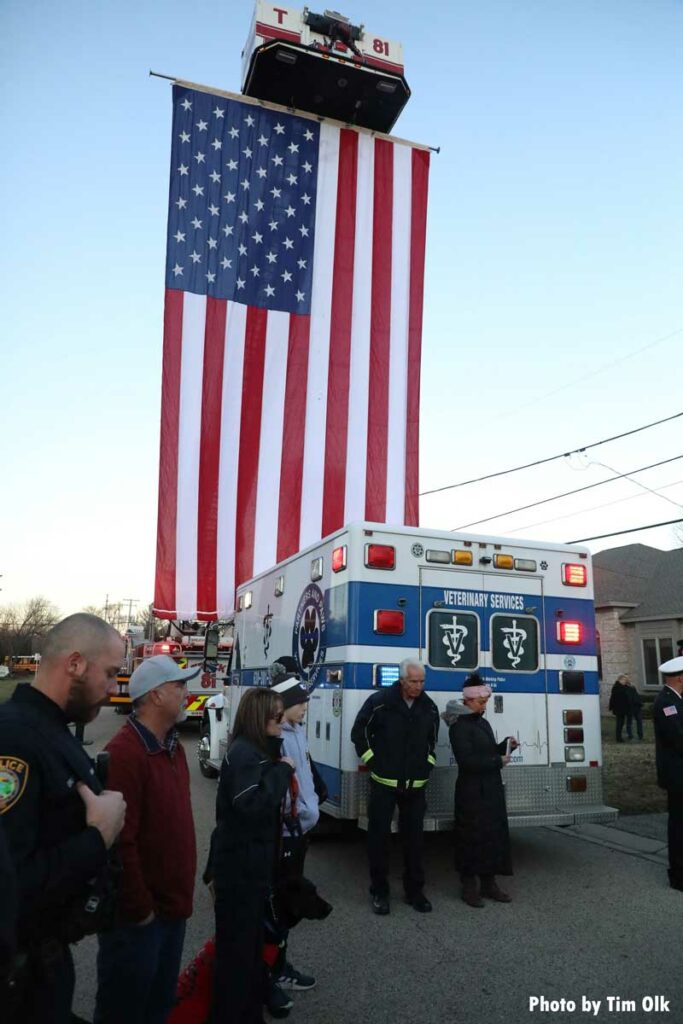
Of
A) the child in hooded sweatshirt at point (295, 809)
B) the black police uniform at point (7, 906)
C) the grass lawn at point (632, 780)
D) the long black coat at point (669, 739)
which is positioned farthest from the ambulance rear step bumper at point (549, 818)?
the black police uniform at point (7, 906)

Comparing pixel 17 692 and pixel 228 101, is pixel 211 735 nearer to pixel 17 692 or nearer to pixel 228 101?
pixel 17 692

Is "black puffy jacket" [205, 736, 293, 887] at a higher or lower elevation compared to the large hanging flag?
lower

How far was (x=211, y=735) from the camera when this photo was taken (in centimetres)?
1084

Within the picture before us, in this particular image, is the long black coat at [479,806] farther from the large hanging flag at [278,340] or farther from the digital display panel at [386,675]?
the large hanging flag at [278,340]

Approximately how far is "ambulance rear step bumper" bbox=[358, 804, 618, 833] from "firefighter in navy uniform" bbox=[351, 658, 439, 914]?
26 cm

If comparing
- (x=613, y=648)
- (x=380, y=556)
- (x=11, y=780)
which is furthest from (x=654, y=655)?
(x=11, y=780)

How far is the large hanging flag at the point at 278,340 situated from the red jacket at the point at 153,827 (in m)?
8.71

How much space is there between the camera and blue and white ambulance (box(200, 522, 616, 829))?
6.35 meters

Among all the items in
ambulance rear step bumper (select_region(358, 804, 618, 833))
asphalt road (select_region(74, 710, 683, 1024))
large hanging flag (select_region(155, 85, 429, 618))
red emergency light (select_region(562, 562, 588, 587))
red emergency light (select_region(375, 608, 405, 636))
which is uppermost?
large hanging flag (select_region(155, 85, 429, 618))

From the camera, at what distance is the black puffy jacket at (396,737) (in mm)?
5785

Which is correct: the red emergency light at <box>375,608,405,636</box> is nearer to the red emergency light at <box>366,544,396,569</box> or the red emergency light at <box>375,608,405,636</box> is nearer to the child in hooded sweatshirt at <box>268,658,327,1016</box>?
the red emergency light at <box>366,544,396,569</box>

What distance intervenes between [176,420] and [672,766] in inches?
332

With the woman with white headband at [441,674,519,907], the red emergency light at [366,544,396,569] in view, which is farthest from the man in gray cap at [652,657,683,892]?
the red emergency light at [366,544,396,569]

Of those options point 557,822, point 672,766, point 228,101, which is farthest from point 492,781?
point 228,101
